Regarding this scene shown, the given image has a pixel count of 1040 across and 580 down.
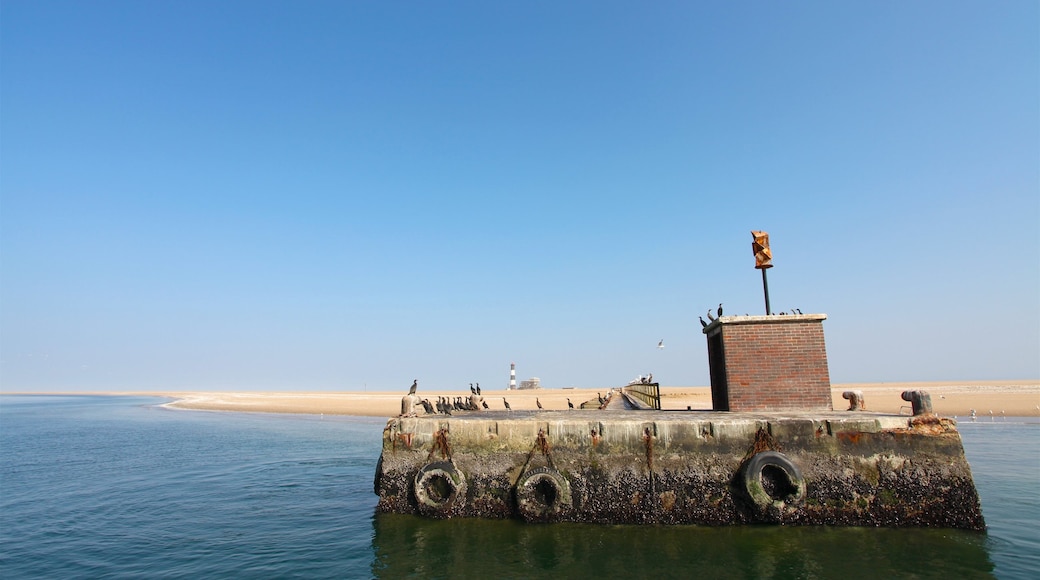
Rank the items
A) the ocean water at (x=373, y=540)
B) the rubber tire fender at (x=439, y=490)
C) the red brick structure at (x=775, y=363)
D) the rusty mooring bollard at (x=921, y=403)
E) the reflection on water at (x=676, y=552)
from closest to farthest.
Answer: the reflection on water at (x=676, y=552) → the ocean water at (x=373, y=540) → the rusty mooring bollard at (x=921, y=403) → the rubber tire fender at (x=439, y=490) → the red brick structure at (x=775, y=363)

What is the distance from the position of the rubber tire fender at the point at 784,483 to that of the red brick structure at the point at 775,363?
116 inches

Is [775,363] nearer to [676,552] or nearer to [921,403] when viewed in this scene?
[921,403]

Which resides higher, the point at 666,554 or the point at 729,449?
the point at 729,449

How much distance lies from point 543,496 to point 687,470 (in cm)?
359

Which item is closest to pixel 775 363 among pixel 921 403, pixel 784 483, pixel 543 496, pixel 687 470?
pixel 921 403

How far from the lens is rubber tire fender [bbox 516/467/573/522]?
40.5 feet

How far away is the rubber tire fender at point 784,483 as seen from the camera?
11422mm

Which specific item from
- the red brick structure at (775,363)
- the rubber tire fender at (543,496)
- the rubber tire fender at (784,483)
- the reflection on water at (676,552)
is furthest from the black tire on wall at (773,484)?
the rubber tire fender at (543,496)

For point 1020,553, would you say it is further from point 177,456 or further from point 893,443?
point 177,456

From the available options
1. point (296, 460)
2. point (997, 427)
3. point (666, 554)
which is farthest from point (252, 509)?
point (997, 427)

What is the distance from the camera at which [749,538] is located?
437 inches

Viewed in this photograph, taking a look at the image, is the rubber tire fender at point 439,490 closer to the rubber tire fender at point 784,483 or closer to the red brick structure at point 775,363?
the rubber tire fender at point 784,483

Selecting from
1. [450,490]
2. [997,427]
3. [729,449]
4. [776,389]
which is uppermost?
[776,389]

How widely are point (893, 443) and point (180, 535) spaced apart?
18298mm
